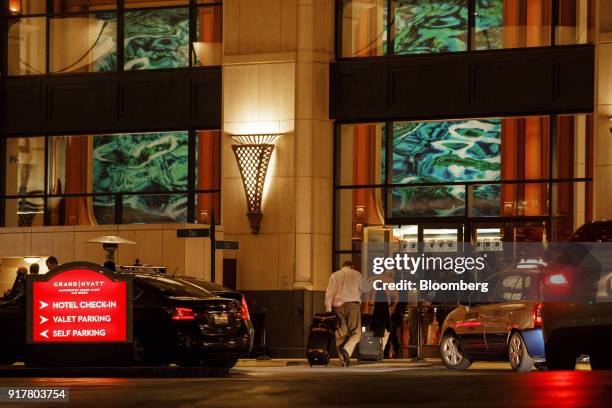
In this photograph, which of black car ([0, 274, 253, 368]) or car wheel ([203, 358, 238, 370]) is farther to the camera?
car wheel ([203, 358, 238, 370])

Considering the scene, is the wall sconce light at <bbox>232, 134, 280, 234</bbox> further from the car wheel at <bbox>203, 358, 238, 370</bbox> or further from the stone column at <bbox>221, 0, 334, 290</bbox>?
the car wheel at <bbox>203, 358, 238, 370</bbox>

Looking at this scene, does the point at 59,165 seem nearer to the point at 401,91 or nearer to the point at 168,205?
the point at 168,205

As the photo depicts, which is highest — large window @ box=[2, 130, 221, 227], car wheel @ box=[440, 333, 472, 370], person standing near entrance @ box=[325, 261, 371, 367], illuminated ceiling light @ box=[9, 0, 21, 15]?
illuminated ceiling light @ box=[9, 0, 21, 15]

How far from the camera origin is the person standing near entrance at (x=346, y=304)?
981 inches

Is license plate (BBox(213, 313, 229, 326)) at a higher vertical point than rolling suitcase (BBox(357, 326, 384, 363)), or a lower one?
higher

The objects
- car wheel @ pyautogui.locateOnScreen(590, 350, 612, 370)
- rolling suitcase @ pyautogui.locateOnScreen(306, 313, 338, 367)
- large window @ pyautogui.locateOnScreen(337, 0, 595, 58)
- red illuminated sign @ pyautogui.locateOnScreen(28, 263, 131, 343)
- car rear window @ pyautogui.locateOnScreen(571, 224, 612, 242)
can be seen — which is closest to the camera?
car wheel @ pyautogui.locateOnScreen(590, 350, 612, 370)

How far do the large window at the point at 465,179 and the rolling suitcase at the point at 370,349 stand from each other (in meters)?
2.65

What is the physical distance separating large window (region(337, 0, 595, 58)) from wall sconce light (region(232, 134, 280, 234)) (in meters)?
2.36

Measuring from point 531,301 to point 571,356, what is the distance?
831cm

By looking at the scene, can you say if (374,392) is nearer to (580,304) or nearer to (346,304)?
(580,304)

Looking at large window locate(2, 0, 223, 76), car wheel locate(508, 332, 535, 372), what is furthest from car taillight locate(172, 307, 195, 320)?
large window locate(2, 0, 223, 76)

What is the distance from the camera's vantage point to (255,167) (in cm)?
2861

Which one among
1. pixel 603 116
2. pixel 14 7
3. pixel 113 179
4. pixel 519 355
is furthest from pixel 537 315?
pixel 14 7

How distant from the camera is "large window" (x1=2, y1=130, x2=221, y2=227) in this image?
30141mm
